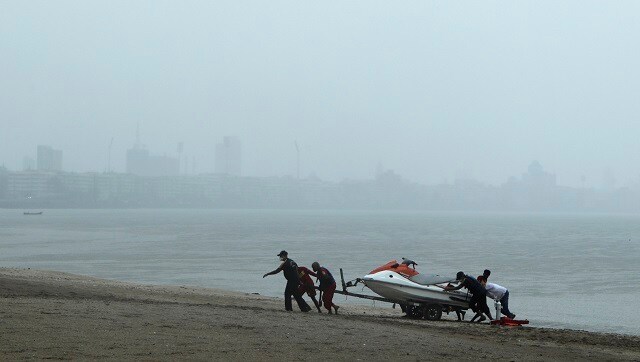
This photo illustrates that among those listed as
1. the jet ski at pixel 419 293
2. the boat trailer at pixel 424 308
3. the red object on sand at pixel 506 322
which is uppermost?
the jet ski at pixel 419 293

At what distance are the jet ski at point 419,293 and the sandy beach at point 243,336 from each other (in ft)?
3.39

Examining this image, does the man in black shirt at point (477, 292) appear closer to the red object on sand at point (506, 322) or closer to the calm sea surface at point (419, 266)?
the red object on sand at point (506, 322)

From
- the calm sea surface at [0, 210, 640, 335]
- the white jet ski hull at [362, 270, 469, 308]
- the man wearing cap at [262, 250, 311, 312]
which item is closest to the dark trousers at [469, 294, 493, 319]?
the white jet ski hull at [362, 270, 469, 308]

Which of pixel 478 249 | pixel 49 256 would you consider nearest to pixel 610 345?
pixel 49 256

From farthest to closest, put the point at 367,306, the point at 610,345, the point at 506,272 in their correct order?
the point at 506,272 < the point at 367,306 < the point at 610,345

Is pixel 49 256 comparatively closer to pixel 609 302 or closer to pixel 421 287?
pixel 609 302

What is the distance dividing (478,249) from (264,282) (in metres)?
40.0

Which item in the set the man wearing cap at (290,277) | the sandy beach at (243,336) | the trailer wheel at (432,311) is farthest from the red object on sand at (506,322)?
the man wearing cap at (290,277)

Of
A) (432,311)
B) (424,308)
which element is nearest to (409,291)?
(424,308)

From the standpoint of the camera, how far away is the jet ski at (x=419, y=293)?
68.4 ft

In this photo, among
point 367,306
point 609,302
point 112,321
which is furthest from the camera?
point 609,302

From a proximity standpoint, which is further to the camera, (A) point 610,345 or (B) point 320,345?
(A) point 610,345

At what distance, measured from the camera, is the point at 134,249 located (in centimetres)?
6700

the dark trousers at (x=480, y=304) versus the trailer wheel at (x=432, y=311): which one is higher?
the dark trousers at (x=480, y=304)
